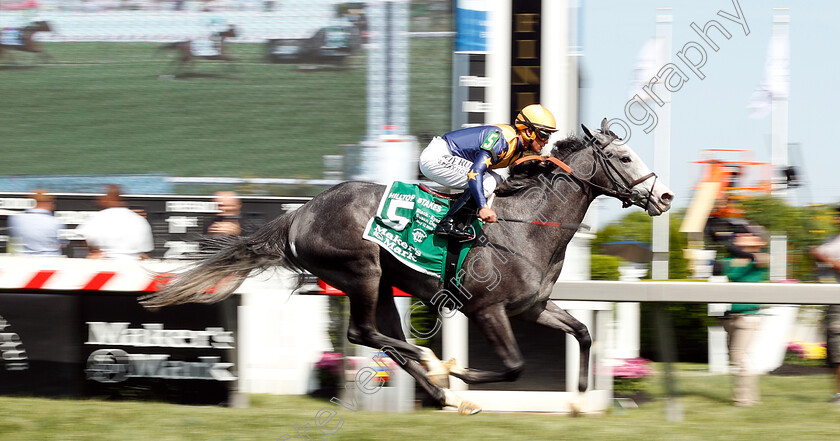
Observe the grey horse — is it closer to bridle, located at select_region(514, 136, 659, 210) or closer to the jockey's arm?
bridle, located at select_region(514, 136, 659, 210)

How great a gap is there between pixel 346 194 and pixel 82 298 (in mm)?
1688

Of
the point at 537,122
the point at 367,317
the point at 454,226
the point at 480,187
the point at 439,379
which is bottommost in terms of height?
the point at 439,379

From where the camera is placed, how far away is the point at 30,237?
6578mm

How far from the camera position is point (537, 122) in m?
4.46

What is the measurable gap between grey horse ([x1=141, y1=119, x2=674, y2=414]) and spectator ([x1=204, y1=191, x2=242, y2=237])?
142 cm

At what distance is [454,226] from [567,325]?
79 centimetres

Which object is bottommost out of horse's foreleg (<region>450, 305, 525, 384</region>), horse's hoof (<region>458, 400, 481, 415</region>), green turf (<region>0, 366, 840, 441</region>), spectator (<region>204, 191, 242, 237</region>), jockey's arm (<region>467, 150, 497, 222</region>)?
green turf (<region>0, 366, 840, 441</region>)

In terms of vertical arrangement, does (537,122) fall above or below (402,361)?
above

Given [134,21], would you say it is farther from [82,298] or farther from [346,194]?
→ [346,194]

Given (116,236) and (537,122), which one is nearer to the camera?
(537,122)

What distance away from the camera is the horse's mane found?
182 inches

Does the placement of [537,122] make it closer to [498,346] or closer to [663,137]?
[498,346]

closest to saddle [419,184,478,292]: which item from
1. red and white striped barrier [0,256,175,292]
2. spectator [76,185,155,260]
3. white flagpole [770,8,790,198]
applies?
red and white striped barrier [0,256,175,292]

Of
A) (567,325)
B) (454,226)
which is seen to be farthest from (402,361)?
(567,325)
